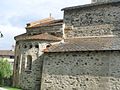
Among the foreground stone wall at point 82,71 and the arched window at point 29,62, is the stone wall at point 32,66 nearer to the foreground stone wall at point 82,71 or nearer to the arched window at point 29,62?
the arched window at point 29,62

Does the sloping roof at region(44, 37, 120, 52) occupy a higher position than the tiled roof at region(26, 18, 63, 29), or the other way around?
the tiled roof at region(26, 18, 63, 29)

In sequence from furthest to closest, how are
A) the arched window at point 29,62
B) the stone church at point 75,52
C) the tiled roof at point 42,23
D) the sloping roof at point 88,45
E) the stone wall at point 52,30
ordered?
1. the tiled roof at point 42,23
2. the stone wall at point 52,30
3. the arched window at point 29,62
4. the sloping roof at point 88,45
5. the stone church at point 75,52

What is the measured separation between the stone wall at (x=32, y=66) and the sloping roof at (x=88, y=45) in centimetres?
104

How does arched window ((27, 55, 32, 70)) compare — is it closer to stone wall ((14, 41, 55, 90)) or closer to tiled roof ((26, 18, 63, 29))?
stone wall ((14, 41, 55, 90))

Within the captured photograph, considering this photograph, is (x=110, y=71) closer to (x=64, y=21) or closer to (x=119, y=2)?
(x=119, y=2)

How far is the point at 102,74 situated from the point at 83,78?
5.43 feet

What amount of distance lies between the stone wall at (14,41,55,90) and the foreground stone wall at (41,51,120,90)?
2.83 ft

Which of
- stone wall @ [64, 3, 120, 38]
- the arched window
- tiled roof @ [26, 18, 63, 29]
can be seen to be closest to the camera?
stone wall @ [64, 3, 120, 38]

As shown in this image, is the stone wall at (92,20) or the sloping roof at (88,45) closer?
the sloping roof at (88,45)

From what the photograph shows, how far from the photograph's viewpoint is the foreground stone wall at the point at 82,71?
21.8 metres

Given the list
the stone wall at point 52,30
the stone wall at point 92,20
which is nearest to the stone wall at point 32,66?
the stone wall at point 52,30

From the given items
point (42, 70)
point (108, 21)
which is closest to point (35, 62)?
point (42, 70)

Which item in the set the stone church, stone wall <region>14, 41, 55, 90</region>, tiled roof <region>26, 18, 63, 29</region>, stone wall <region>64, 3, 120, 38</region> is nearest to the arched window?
the stone church

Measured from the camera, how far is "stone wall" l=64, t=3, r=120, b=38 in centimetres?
2580
